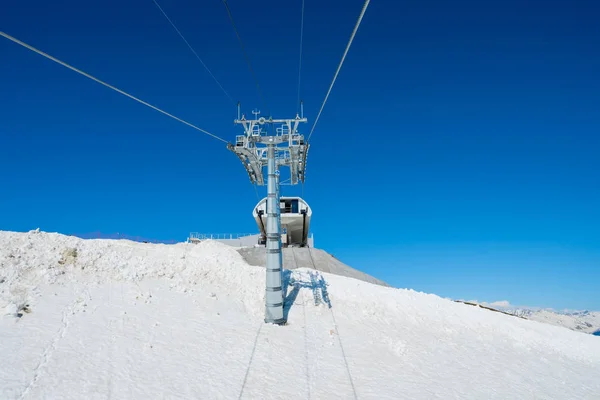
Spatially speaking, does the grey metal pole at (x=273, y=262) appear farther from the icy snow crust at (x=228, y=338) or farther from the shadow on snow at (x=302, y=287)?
the shadow on snow at (x=302, y=287)

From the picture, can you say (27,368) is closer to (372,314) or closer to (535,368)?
(372,314)

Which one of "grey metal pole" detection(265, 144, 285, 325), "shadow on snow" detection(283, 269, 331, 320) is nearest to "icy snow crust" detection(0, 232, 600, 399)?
"shadow on snow" detection(283, 269, 331, 320)

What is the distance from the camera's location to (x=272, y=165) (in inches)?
698

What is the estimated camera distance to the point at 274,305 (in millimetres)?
16109

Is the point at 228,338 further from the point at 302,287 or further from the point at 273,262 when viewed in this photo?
the point at 302,287

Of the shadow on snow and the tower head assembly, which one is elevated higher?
the tower head assembly

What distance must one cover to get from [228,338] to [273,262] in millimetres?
3941

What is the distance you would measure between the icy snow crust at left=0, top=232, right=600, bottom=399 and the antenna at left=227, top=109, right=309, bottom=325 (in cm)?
141

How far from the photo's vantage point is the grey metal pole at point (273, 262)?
52.9 ft

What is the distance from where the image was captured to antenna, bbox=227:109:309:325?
16203 mm

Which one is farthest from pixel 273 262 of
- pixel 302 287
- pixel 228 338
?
pixel 302 287

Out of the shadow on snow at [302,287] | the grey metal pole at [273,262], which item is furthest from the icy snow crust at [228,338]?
the grey metal pole at [273,262]

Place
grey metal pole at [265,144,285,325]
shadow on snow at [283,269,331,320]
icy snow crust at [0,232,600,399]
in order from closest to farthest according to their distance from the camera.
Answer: icy snow crust at [0,232,600,399], grey metal pole at [265,144,285,325], shadow on snow at [283,269,331,320]

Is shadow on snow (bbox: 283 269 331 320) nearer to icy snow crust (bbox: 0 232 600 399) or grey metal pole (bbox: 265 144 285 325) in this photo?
icy snow crust (bbox: 0 232 600 399)
